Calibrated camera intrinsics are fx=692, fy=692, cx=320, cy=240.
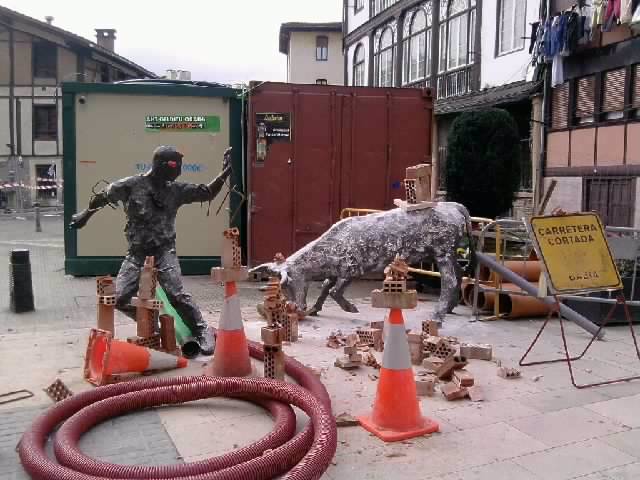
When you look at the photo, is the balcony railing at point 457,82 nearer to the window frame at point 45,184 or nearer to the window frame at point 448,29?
the window frame at point 448,29

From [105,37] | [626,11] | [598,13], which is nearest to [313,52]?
[105,37]

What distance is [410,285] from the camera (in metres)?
10.6

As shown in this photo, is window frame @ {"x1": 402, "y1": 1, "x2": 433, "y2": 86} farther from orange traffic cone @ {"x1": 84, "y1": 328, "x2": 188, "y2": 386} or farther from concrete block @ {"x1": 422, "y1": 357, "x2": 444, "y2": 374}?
orange traffic cone @ {"x1": 84, "y1": 328, "x2": 188, "y2": 386}

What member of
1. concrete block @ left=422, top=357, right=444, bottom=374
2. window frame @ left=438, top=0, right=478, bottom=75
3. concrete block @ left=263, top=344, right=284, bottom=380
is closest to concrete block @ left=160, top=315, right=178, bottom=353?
concrete block @ left=263, top=344, right=284, bottom=380

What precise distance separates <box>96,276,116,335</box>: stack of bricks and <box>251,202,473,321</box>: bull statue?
217cm

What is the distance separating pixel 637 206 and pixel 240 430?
12.3m

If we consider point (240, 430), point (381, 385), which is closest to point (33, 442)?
point (240, 430)

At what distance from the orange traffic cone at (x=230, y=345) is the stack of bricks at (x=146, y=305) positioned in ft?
2.80

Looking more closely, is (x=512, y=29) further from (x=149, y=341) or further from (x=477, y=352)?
(x=149, y=341)

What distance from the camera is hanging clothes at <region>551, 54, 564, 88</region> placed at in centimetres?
1648

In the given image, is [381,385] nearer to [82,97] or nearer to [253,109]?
[253,109]

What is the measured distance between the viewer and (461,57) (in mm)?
21703

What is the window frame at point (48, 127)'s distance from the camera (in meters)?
33.9

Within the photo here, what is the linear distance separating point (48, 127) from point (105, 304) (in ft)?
102
